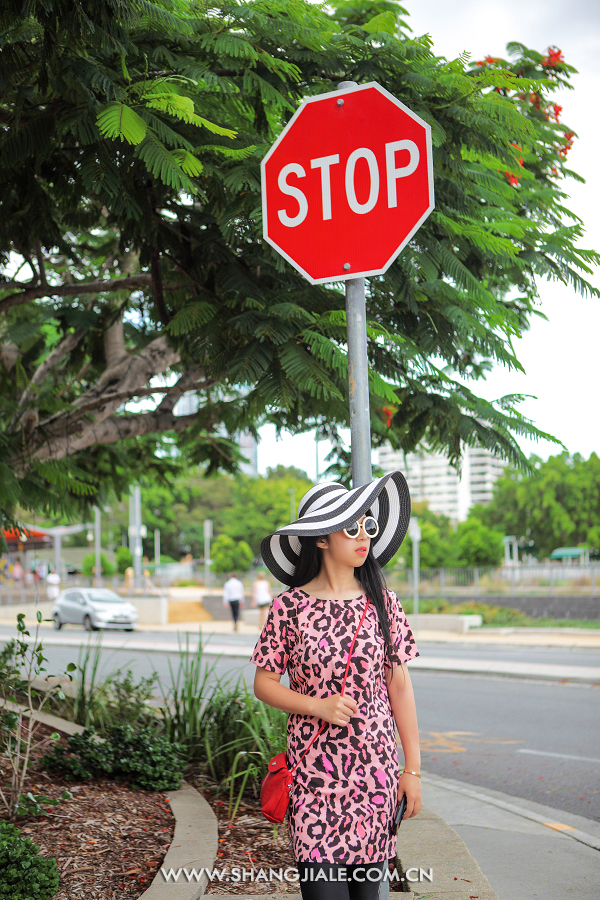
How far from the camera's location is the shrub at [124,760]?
5.11 meters

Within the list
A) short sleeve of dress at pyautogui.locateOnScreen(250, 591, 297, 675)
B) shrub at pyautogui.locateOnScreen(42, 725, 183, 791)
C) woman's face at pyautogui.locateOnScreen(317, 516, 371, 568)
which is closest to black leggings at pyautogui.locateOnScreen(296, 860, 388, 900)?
short sleeve of dress at pyautogui.locateOnScreen(250, 591, 297, 675)

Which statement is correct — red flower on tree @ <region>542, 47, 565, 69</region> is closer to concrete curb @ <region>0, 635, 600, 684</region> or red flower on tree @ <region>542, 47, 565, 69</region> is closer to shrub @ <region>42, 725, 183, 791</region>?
shrub @ <region>42, 725, 183, 791</region>

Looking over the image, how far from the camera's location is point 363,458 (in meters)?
2.65

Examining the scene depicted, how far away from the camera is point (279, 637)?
256 centimetres

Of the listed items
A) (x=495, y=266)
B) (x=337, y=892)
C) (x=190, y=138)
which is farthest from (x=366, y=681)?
(x=495, y=266)

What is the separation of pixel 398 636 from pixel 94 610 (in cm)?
2529

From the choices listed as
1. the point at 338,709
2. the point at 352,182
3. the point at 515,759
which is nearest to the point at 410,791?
the point at 338,709

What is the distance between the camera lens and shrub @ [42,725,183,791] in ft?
16.8

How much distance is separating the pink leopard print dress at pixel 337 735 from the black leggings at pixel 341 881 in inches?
1.0

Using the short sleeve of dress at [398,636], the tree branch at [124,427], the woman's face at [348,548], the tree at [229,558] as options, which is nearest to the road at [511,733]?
the tree branch at [124,427]

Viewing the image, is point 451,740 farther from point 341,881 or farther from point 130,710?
point 341,881

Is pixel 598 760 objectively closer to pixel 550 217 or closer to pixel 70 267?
pixel 550 217

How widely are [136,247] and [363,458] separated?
293cm

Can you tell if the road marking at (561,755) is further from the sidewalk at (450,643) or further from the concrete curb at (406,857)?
the concrete curb at (406,857)
